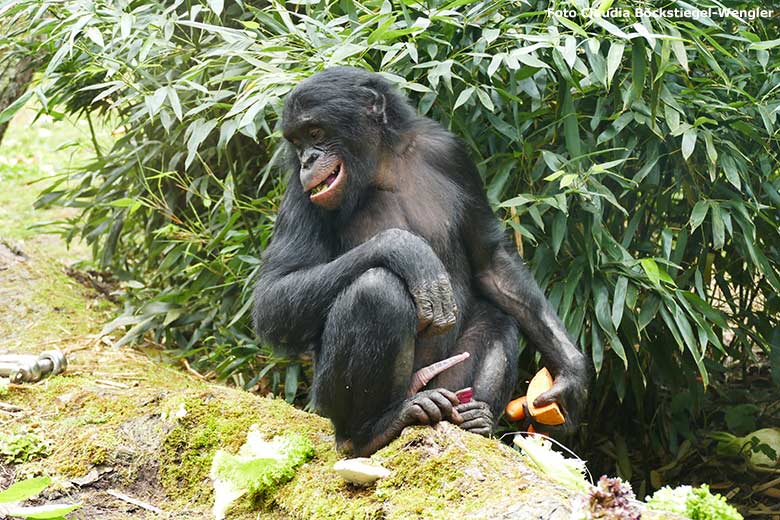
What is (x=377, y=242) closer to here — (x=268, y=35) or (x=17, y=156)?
(x=268, y=35)

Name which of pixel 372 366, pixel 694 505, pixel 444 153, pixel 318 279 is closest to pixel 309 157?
pixel 318 279

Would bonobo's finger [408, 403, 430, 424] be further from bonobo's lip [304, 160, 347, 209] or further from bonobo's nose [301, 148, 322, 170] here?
bonobo's nose [301, 148, 322, 170]

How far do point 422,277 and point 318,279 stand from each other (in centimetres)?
56

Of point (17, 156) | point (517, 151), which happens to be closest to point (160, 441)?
point (517, 151)

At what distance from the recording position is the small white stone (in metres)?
4.40

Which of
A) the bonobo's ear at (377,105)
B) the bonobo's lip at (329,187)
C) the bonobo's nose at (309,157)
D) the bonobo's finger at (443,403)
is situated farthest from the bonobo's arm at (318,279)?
the bonobo's ear at (377,105)

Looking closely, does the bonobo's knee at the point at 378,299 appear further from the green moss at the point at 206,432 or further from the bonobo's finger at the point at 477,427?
the green moss at the point at 206,432

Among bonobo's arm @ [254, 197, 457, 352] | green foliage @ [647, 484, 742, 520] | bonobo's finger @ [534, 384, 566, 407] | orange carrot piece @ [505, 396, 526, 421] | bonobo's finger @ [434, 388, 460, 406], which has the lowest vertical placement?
orange carrot piece @ [505, 396, 526, 421]

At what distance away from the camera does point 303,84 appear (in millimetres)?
5234

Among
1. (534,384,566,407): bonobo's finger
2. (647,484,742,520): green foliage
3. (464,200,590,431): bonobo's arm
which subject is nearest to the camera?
(647,484,742,520): green foliage

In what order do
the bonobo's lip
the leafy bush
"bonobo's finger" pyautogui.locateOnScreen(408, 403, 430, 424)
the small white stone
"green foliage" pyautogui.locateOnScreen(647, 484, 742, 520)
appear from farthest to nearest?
the leafy bush → the bonobo's lip → "bonobo's finger" pyautogui.locateOnScreen(408, 403, 430, 424) → the small white stone → "green foliage" pyautogui.locateOnScreen(647, 484, 742, 520)

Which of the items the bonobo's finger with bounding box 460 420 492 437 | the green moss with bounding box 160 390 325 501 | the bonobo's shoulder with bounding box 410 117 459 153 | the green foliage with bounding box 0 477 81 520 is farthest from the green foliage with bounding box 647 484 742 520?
the green foliage with bounding box 0 477 81 520

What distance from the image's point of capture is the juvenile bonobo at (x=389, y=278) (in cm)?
476

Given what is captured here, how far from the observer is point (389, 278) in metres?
4.74
